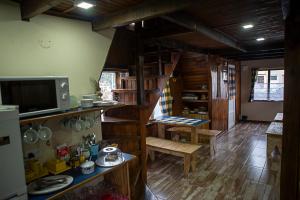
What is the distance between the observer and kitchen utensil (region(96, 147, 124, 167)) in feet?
6.79

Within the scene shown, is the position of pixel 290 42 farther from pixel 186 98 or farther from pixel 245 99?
pixel 245 99

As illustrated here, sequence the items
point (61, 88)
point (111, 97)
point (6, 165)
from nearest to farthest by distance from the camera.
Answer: point (6, 165) → point (61, 88) → point (111, 97)

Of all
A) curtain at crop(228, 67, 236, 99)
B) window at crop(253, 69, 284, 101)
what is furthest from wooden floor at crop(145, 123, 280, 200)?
window at crop(253, 69, 284, 101)

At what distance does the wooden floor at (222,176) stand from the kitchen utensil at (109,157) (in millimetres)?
991

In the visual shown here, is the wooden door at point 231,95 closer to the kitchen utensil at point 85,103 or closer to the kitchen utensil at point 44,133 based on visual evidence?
the kitchen utensil at point 85,103

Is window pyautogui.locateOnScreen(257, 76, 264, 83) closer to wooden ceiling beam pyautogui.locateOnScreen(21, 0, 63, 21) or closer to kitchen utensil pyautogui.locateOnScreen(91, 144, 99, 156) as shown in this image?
kitchen utensil pyautogui.locateOnScreen(91, 144, 99, 156)

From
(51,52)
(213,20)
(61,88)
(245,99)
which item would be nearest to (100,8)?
(51,52)

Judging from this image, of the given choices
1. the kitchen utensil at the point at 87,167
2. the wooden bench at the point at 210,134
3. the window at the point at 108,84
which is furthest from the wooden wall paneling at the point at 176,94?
the kitchen utensil at the point at 87,167

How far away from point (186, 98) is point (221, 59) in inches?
58.8

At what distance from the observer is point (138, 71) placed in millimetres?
2736

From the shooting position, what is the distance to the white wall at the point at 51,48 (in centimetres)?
165

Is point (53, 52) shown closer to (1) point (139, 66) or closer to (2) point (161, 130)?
(1) point (139, 66)

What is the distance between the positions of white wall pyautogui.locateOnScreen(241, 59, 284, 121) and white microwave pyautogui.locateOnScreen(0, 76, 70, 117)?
22.7ft

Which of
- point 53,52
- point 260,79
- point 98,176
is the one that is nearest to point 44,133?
point 98,176
